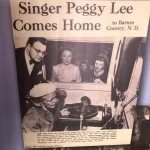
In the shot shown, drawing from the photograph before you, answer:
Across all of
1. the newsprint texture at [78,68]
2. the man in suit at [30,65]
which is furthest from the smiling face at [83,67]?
the man in suit at [30,65]

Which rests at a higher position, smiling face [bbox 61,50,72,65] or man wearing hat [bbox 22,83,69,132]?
smiling face [bbox 61,50,72,65]

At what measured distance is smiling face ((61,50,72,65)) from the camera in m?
0.65

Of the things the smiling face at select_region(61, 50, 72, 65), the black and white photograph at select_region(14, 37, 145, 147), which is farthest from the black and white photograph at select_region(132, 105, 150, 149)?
the smiling face at select_region(61, 50, 72, 65)

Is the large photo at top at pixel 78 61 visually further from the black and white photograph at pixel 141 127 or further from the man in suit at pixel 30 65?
the black and white photograph at pixel 141 127

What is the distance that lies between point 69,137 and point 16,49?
12.6 inches

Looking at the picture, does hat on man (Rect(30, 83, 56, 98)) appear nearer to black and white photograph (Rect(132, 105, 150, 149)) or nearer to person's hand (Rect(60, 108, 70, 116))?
person's hand (Rect(60, 108, 70, 116))

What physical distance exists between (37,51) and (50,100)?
0.15 meters

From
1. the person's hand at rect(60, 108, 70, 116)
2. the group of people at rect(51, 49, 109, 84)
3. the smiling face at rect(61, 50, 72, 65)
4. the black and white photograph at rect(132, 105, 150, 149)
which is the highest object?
the smiling face at rect(61, 50, 72, 65)

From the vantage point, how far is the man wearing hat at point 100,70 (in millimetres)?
655

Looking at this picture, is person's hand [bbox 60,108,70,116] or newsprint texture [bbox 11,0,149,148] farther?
person's hand [bbox 60,108,70,116]

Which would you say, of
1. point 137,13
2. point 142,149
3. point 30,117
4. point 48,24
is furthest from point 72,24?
point 142,149

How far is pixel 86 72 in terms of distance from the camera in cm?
67

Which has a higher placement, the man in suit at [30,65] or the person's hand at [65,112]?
the man in suit at [30,65]

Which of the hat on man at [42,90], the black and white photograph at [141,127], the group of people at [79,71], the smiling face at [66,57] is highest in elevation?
the smiling face at [66,57]
